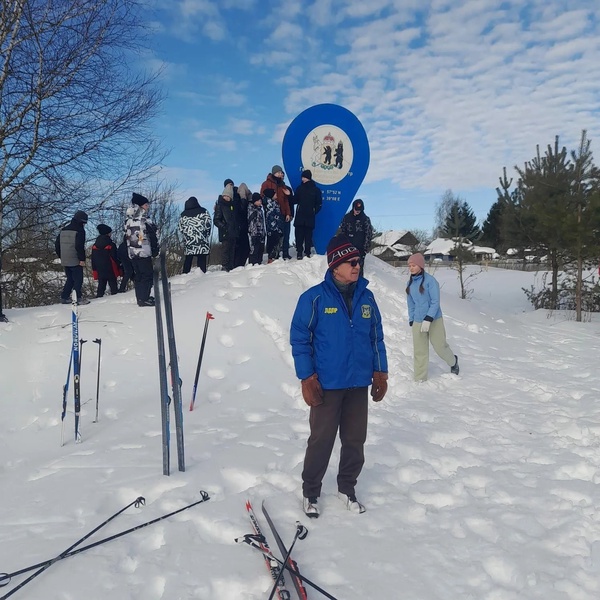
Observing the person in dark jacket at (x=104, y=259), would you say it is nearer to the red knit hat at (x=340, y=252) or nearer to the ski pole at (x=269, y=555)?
the red knit hat at (x=340, y=252)

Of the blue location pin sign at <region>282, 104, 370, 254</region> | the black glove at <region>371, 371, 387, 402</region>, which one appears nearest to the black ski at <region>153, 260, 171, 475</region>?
the black glove at <region>371, 371, 387, 402</region>

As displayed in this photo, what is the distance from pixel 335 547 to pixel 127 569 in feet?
3.97

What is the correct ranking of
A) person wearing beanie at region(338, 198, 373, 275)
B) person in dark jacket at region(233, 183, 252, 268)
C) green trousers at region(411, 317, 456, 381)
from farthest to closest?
1. person in dark jacket at region(233, 183, 252, 268)
2. person wearing beanie at region(338, 198, 373, 275)
3. green trousers at region(411, 317, 456, 381)

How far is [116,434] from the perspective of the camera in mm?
4816

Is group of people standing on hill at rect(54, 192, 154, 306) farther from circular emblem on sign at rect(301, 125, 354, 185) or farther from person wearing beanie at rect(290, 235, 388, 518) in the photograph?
person wearing beanie at rect(290, 235, 388, 518)

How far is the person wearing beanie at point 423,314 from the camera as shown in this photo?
20.5 ft

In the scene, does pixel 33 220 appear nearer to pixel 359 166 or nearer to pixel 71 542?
pixel 359 166

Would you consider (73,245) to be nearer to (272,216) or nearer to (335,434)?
(272,216)

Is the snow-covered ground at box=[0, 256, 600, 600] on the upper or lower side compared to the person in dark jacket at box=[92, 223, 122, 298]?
lower

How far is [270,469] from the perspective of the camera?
3.92 m

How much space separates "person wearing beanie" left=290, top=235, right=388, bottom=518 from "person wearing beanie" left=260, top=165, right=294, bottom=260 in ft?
20.1

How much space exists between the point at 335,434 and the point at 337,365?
50 cm

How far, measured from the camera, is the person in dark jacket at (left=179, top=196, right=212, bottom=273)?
927cm

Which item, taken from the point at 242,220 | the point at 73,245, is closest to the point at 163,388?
the point at 73,245
